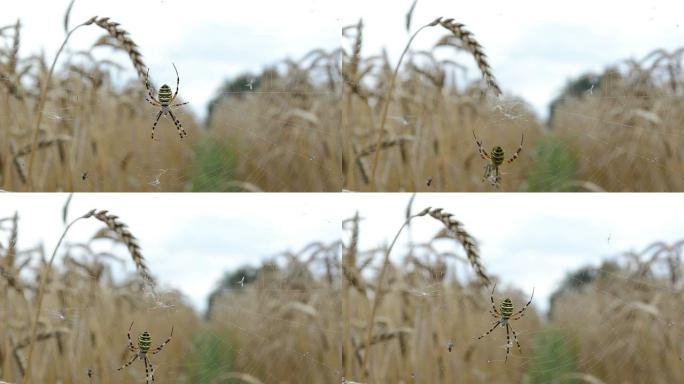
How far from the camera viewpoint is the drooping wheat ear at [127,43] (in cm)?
389

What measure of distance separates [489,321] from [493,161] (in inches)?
32.2

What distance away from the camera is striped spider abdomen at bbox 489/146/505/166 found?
3.85 metres

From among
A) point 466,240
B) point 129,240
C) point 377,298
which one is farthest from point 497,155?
point 129,240

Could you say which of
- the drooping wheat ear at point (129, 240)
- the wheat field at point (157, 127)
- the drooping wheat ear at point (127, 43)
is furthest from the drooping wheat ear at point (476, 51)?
the drooping wheat ear at point (129, 240)

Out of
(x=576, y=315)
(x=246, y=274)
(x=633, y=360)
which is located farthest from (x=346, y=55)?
(x=633, y=360)

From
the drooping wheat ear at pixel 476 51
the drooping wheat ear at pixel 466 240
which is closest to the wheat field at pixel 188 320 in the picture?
the drooping wheat ear at pixel 466 240

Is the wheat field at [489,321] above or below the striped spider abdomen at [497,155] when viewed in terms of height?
below

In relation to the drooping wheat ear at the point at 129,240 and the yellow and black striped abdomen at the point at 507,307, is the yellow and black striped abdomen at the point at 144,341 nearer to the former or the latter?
the drooping wheat ear at the point at 129,240

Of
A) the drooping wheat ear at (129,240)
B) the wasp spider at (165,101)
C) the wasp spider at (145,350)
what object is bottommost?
the wasp spider at (145,350)

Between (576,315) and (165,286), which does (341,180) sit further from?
(576,315)

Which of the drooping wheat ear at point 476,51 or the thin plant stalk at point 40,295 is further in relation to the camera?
the thin plant stalk at point 40,295

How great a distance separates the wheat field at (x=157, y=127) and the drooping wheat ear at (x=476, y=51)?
0.62 meters

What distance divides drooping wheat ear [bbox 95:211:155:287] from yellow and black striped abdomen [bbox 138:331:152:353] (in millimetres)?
266

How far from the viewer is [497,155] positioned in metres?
3.85
